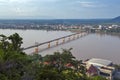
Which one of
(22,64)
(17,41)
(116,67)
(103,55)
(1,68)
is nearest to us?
(1,68)

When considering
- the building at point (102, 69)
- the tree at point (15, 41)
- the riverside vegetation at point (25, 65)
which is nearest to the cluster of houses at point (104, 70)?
the building at point (102, 69)

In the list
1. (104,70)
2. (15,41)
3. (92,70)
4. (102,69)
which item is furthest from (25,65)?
(102,69)

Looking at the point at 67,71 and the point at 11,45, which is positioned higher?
the point at 11,45

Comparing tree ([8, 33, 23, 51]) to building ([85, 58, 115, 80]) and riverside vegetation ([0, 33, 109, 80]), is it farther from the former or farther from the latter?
building ([85, 58, 115, 80])

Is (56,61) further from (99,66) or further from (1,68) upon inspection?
(99,66)

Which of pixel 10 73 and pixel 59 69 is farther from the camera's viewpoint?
pixel 59 69

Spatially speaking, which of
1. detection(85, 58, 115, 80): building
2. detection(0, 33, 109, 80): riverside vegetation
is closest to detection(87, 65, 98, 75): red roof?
detection(85, 58, 115, 80): building

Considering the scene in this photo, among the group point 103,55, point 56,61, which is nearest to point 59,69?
point 56,61

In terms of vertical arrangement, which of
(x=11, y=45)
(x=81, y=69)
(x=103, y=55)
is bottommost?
(x=103, y=55)

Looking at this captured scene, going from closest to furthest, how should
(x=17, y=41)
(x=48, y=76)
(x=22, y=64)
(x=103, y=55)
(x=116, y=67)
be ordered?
(x=22, y=64) < (x=48, y=76) < (x=17, y=41) < (x=116, y=67) < (x=103, y=55)
